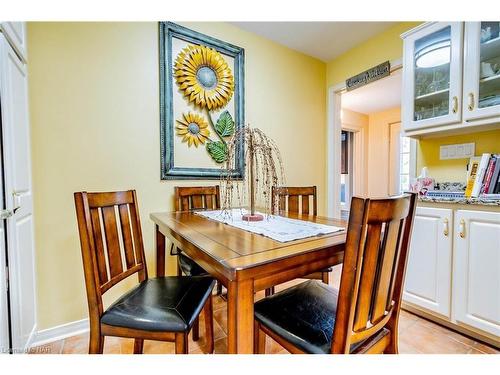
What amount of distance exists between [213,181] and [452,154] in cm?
195

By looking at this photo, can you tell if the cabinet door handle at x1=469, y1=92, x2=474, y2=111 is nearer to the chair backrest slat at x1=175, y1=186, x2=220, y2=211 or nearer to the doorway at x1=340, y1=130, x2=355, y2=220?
the chair backrest slat at x1=175, y1=186, x2=220, y2=211

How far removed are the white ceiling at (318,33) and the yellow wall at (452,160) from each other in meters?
1.19

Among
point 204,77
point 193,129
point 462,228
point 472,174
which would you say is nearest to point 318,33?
point 204,77

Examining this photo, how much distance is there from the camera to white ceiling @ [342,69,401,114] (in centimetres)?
344

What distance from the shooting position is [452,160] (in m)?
1.92

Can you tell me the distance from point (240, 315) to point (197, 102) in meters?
1.77

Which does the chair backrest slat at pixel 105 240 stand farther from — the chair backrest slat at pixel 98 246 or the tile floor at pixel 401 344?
the tile floor at pixel 401 344

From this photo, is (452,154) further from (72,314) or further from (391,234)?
(72,314)

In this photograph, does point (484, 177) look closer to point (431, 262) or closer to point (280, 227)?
point (431, 262)

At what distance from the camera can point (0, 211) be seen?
40.6 inches

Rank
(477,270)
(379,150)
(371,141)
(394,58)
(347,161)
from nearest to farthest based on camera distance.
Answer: (477,270) → (394,58) → (379,150) → (371,141) → (347,161)

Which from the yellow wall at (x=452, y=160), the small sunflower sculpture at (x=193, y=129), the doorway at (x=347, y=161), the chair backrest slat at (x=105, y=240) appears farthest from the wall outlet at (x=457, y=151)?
the doorway at (x=347, y=161)

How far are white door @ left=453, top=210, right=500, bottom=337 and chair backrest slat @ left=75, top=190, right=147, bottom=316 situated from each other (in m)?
1.89
